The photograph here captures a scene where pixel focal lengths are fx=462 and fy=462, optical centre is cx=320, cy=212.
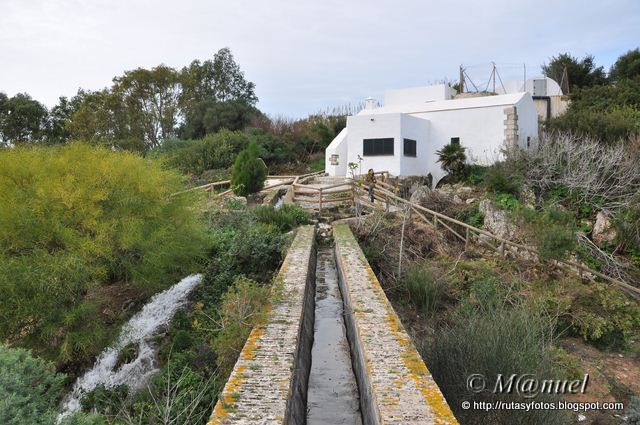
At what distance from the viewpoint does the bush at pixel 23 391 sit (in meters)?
3.28

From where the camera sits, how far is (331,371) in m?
6.57

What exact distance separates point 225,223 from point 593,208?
1336 cm

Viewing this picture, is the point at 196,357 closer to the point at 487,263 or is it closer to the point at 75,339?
the point at 75,339

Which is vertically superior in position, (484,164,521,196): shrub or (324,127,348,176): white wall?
(324,127,348,176): white wall

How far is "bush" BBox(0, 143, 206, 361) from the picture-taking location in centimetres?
786

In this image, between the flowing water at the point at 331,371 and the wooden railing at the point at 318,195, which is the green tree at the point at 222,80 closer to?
the wooden railing at the point at 318,195

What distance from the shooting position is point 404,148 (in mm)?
22703

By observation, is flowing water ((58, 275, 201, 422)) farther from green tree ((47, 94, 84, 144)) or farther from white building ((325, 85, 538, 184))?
green tree ((47, 94, 84, 144))

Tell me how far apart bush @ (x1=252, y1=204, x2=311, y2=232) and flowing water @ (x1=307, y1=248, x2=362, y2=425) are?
534cm

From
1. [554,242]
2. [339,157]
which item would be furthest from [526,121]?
[554,242]

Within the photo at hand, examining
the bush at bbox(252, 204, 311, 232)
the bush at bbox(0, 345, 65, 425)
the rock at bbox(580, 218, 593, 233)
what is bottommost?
the rock at bbox(580, 218, 593, 233)

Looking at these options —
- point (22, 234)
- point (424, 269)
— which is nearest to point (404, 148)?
point (424, 269)

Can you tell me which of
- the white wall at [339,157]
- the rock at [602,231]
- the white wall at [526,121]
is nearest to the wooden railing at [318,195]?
the white wall at [339,157]

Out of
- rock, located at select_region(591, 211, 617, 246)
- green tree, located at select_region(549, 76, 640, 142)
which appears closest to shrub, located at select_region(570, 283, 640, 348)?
rock, located at select_region(591, 211, 617, 246)
